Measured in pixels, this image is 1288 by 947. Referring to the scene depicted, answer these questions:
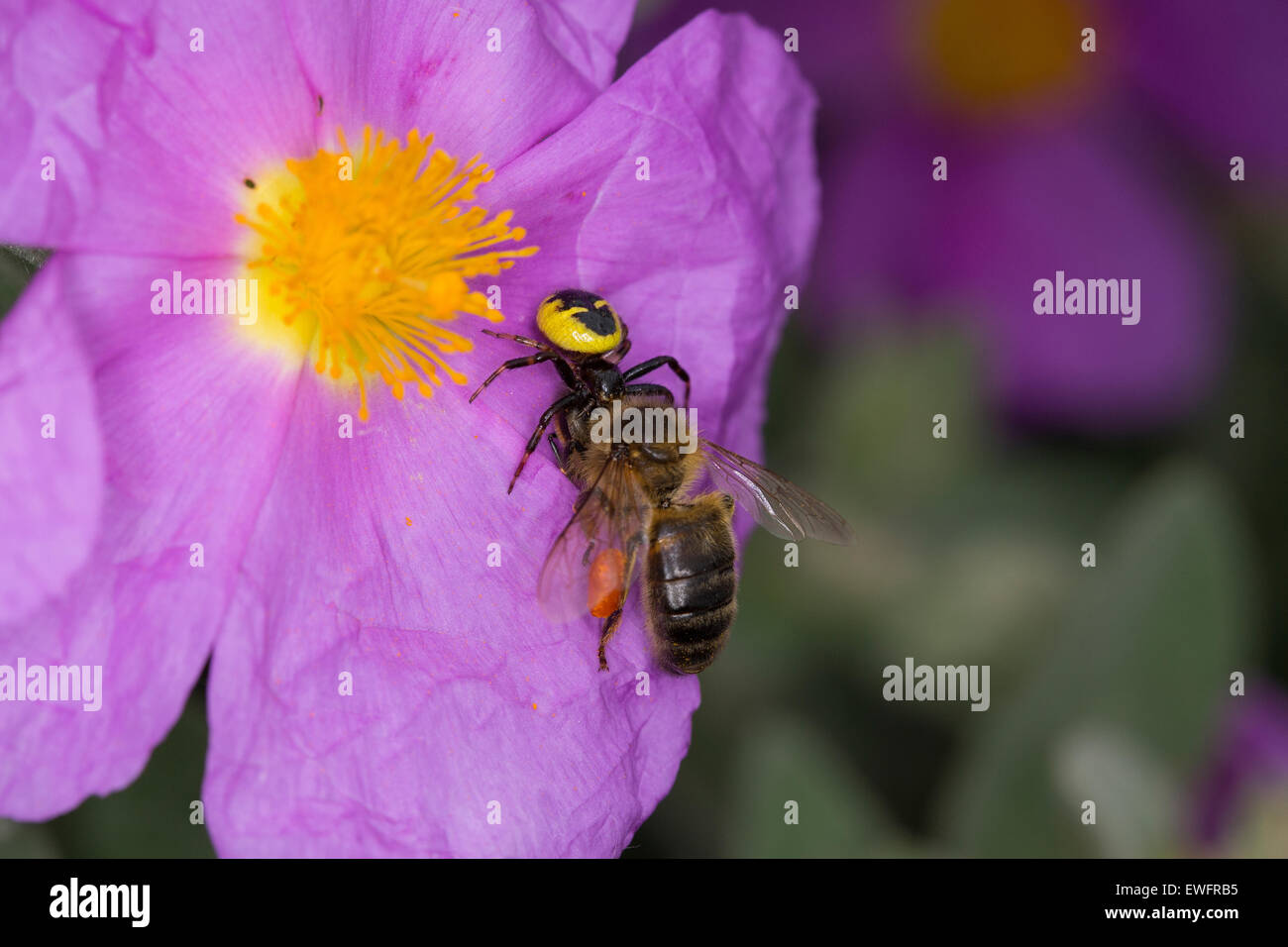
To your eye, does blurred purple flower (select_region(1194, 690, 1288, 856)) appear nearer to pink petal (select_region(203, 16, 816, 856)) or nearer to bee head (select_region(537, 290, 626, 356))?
pink petal (select_region(203, 16, 816, 856))

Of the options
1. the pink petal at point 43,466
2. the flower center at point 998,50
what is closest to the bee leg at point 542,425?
the pink petal at point 43,466

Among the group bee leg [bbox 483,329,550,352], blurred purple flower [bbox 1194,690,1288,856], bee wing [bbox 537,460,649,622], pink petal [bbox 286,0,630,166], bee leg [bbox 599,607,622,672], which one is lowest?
blurred purple flower [bbox 1194,690,1288,856]

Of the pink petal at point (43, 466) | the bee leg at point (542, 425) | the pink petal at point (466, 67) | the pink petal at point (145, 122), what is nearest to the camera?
the pink petal at point (43, 466)

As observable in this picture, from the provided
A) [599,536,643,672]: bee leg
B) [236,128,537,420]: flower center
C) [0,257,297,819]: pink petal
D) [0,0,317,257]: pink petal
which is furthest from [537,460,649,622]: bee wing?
[0,0,317,257]: pink petal

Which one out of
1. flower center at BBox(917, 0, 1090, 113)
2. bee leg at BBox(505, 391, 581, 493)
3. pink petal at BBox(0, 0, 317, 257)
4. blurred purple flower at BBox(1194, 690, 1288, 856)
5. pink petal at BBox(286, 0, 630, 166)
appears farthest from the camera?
flower center at BBox(917, 0, 1090, 113)

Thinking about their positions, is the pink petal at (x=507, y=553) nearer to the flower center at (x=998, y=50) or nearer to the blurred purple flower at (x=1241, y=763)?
the blurred purple flower at (x=1241, y=763)

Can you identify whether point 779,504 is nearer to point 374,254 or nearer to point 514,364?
point 514,364

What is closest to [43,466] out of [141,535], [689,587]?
[141,535]
